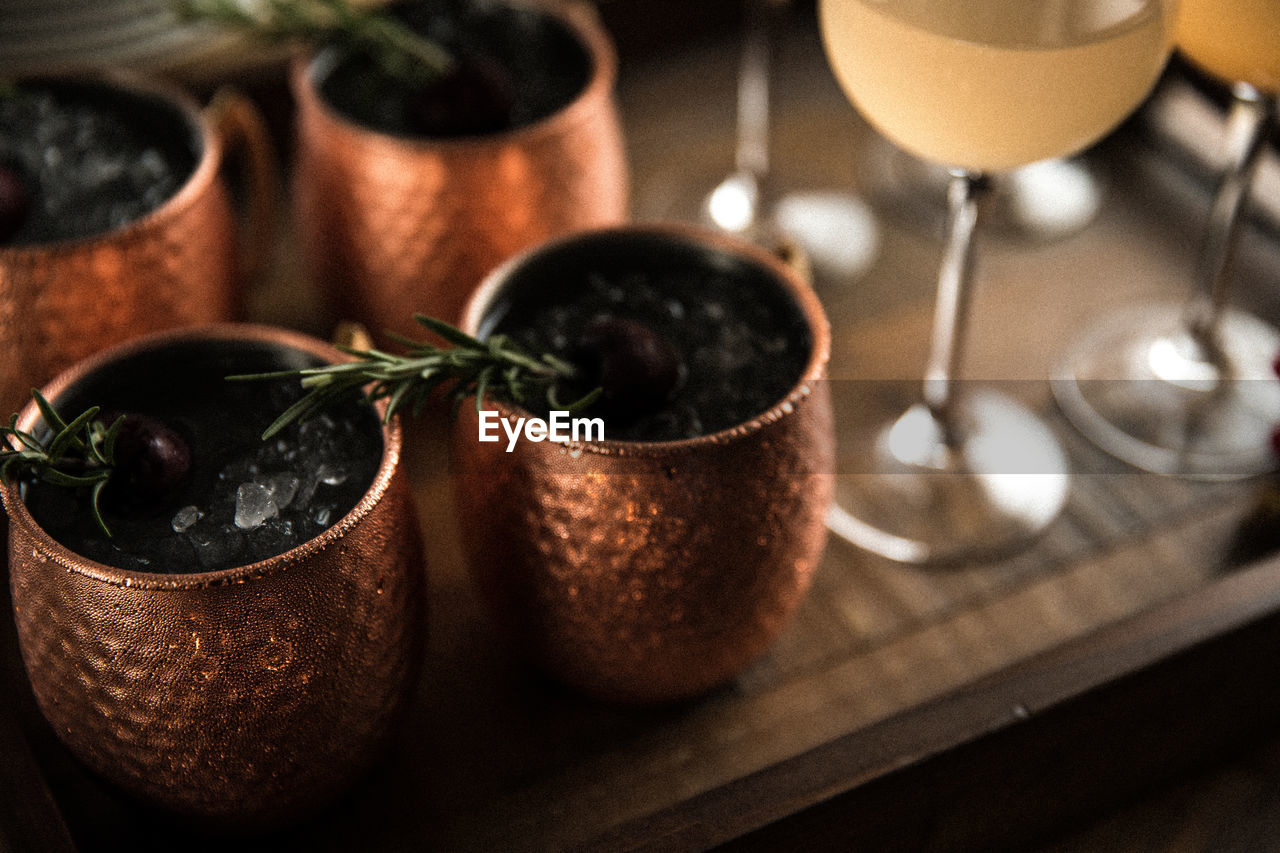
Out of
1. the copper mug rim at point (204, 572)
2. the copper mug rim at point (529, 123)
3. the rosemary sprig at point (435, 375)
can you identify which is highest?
the copper mug rim at point (529, 123)

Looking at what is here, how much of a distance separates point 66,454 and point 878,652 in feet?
1.73

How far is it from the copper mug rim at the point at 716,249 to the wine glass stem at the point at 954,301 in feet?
0.59

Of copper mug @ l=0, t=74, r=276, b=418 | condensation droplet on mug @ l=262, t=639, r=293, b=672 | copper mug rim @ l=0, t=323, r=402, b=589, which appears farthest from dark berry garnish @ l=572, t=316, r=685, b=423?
copper mug @ l=0, t=74, r=276, b=418

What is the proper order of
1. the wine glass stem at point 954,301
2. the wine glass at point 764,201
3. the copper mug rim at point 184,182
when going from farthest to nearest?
the wine glass at point 764,201, the wine glass stem at point 954,301, the copper mug rim at point 184,182

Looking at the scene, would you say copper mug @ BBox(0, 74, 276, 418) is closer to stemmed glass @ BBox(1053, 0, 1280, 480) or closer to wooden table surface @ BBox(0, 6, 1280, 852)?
wooden table surface @ BBox(0, 6, 1280, 852)

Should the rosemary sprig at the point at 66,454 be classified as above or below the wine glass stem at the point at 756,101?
above

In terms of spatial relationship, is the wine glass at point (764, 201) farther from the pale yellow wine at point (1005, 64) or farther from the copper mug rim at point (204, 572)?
the copper mug rim at point (204, 572)

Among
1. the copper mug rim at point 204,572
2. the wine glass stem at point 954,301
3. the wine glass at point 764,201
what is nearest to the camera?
the copper mug rim at point 204,572

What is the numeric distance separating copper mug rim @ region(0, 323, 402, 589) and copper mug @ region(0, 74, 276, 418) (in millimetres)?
127

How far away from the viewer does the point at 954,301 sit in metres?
0.96

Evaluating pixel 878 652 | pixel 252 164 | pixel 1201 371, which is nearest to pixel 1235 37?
pixel 1201 371

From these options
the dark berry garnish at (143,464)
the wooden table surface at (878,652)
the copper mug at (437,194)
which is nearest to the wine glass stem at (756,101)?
the wooden table surface at (878,652)

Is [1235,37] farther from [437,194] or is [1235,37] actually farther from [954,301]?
[437,194]

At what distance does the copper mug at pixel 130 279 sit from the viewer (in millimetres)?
828
